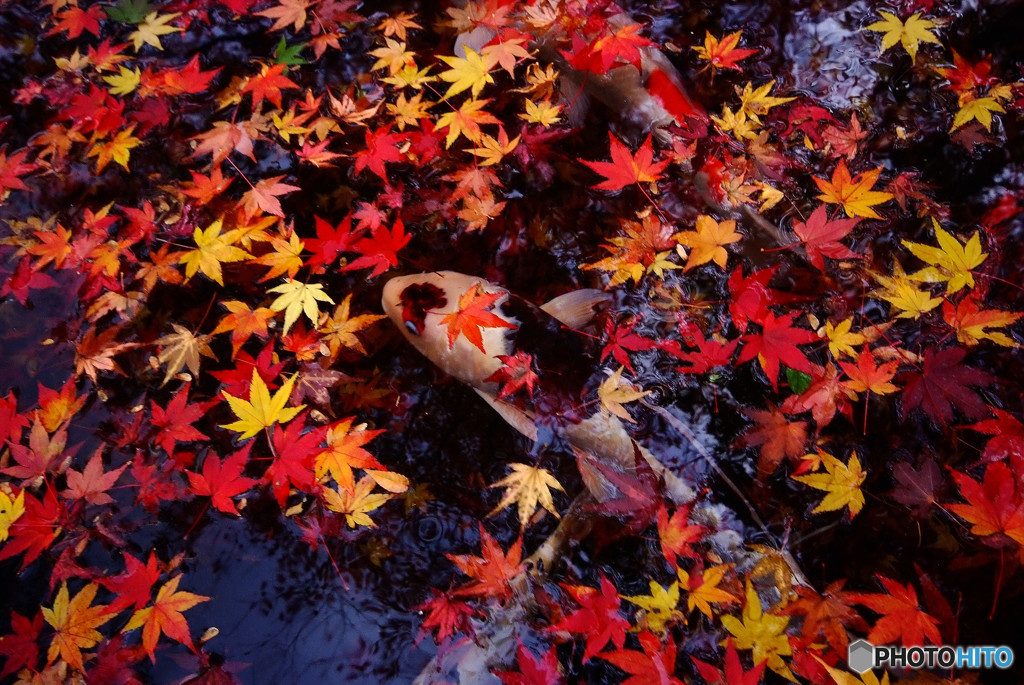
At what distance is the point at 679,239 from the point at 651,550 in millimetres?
1310

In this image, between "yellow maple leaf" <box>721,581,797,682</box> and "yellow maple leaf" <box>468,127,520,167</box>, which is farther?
"yellow maple leaf" <box>468,127,520,167</box>

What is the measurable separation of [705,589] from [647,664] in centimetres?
31

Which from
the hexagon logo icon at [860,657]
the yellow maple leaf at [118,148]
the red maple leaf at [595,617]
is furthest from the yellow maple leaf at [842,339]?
the yellow maple leaf at [118,148]

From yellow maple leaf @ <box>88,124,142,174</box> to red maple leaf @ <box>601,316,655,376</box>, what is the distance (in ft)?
8.35

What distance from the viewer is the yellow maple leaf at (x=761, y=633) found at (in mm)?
1759

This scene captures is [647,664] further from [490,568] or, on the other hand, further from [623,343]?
[623,343]

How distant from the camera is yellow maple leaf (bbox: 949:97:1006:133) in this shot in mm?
2668

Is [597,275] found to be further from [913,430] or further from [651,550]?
[913,430]

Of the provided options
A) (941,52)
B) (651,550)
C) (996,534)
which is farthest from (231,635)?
(941,52)

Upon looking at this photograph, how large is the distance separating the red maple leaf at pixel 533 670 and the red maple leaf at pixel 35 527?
5.74ft

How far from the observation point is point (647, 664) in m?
1.80

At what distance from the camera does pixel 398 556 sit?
2.13m

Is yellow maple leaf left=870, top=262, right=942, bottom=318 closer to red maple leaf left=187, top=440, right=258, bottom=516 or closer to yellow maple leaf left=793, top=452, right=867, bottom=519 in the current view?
yellow maple leaf left=793, top=452, right=867, bottom=519

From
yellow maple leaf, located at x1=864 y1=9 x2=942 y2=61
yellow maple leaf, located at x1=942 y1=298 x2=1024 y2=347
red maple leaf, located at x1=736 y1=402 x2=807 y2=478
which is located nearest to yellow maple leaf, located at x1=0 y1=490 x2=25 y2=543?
red maple leaf, located at x1=736 y1=402 x2=807 y2=478
